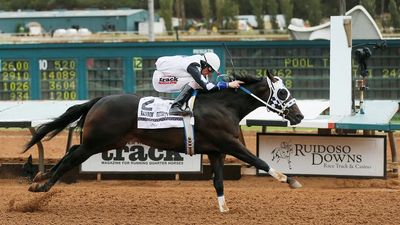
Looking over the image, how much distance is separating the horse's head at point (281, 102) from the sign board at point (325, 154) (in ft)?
10.5

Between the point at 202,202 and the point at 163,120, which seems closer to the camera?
the point at 163,120

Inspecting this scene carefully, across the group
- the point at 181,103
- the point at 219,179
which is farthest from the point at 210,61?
the point at 219,179

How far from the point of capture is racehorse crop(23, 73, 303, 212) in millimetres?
10695

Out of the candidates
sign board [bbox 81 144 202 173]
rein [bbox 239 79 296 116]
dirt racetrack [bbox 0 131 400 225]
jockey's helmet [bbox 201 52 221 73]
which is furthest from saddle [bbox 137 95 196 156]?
sign board [bbox 81 144 202 173]

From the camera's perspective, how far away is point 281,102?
35.8 ft

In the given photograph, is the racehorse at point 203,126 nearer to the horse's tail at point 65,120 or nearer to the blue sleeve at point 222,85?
the blue sleeve at point 222,85

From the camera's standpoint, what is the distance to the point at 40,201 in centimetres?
1114

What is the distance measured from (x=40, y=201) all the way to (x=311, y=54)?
38.3 ft

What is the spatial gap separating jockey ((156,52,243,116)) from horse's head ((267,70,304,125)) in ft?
1.38

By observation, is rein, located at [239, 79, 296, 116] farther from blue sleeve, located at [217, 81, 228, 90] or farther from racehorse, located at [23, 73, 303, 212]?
blue sleeve, located at [217, 81, 228, 90]

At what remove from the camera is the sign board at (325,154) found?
45.5ft

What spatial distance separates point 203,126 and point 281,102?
1.03 meters

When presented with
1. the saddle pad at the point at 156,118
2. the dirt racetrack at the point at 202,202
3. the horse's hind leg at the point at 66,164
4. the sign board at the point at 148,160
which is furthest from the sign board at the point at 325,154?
the horse's hind leg at the point at 66,164

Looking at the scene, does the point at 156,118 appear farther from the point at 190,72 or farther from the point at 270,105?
the point at 270,105
